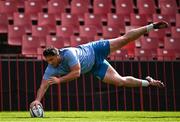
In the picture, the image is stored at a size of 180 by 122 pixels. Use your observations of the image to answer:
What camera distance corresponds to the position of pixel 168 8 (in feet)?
55.5

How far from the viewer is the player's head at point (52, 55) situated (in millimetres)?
7395

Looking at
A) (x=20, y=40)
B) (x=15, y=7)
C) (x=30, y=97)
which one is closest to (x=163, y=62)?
(x=30, y=97)

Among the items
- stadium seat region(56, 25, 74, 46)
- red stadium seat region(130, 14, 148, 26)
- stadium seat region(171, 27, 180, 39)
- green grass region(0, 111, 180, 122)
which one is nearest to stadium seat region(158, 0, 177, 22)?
stadium seat region(171, 27, 180, 39)

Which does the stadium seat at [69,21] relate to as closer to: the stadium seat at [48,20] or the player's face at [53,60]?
the stadium seat at [48,20]

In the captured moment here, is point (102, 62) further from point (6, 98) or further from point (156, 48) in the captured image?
point (156, 48)

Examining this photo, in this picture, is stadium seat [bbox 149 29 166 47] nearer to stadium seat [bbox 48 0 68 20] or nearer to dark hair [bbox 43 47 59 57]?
stadium seat [bbox 48 0 68 20]

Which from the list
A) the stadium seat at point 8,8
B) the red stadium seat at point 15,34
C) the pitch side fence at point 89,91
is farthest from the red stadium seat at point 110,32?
the pitch side fence at point 89,91

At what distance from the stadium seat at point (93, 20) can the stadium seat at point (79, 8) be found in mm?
302

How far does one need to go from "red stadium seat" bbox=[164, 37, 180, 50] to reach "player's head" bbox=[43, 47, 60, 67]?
807 cm

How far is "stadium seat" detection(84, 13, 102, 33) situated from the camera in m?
15.8

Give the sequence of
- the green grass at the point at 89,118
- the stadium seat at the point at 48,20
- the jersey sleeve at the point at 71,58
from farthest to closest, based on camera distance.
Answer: the stadium seat at the point at 48,20 → the jersey sleeve at the point at 71,58 → the green grass at the point at 89,118

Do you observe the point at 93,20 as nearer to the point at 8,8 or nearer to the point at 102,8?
the point at 102,8

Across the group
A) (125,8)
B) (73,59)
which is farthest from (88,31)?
(73,59)

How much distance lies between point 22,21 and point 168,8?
15.9 ft
